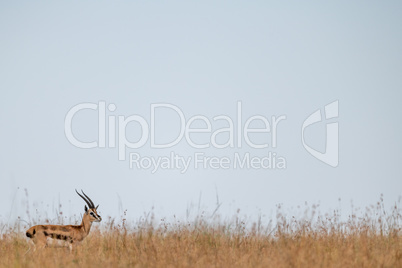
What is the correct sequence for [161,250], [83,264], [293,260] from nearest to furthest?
[293,260], [83,264], [161,250]

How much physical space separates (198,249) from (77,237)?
382 centimetres

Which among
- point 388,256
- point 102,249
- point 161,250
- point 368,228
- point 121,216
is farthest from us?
point 368,228

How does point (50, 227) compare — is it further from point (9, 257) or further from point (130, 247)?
point (130, 247)

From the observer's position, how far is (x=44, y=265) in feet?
29.8

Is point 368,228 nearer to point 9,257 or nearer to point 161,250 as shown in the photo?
point 161,250

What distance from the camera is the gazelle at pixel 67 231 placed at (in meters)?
12.3

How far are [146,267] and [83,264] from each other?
108cm

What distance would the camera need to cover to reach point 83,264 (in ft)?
28.3

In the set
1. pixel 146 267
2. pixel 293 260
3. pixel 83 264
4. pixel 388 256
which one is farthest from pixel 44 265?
pixel 388 256

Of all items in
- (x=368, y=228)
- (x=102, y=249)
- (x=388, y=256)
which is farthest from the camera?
(x=368, y=228)

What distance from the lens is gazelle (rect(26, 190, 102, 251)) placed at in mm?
12328

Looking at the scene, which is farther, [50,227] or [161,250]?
[50,227]

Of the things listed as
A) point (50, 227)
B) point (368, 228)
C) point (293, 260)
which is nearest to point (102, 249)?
point (50, 227)

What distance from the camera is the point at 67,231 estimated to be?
1278 centimetres
